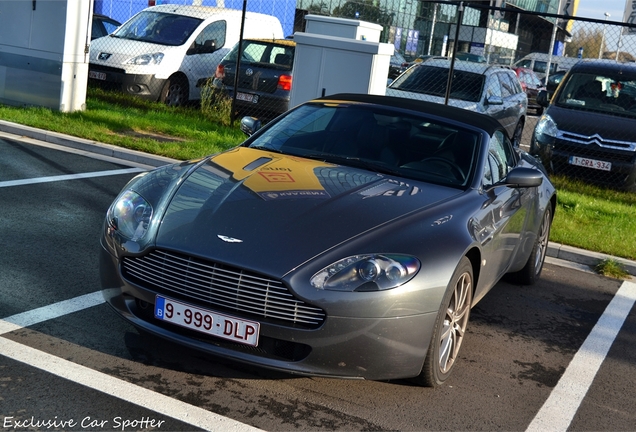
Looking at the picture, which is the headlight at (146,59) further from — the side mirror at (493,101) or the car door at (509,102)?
the car door at (509,102)

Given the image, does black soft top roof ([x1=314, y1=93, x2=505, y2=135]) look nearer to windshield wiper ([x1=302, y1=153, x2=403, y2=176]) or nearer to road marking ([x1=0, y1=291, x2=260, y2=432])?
windshield wiper ([x1=302, y1=153, x2=403, y2=176])

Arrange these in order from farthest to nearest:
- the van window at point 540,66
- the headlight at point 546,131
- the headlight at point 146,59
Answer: the van window at point 540,66 < the headlight at point 146,59 < the headlight at point 546,131

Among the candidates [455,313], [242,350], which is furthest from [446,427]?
[242,350]

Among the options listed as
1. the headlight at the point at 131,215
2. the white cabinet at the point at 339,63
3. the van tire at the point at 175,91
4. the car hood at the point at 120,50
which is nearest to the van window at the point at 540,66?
the van tire at the point at 175,91

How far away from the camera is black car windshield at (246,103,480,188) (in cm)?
545

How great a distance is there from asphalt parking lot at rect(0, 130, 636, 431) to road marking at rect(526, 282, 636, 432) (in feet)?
0.04

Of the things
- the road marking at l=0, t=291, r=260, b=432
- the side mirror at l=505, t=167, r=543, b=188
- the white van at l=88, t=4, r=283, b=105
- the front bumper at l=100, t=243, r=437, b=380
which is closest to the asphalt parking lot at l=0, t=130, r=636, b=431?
the road marking at l=0, t=291, r=260, b=432

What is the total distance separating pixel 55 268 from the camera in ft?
18.9

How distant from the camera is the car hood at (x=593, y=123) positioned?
12.3 meters

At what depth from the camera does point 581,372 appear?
201 inches

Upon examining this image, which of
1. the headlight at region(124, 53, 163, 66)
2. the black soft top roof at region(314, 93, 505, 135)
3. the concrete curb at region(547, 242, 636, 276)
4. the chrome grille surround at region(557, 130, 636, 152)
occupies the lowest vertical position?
the concrete curb at region(547, 242, 636, 276)

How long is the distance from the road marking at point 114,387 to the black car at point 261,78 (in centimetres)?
976

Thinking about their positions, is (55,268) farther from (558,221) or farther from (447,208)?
(558,221)

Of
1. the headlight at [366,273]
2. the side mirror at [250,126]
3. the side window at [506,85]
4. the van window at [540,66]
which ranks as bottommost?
the headlight at [366,273]
